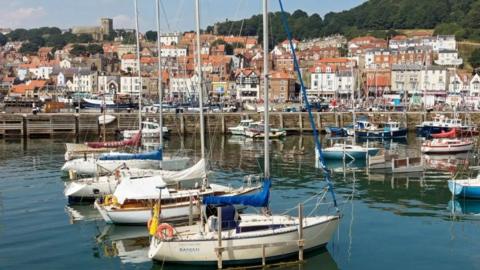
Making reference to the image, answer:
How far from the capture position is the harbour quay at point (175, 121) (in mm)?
67438

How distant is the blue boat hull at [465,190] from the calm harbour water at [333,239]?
1.40 ft

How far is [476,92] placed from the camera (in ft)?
405

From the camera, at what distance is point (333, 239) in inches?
926

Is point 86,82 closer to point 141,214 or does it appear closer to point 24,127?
point 24,127

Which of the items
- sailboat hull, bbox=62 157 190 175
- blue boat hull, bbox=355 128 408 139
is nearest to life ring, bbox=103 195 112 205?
sailboat hull, bbox=62 157 190 175

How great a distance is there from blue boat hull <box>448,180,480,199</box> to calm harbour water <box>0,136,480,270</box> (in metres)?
0.43

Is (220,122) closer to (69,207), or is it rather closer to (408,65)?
(69,207)

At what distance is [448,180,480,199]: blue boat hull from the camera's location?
31.3 meters

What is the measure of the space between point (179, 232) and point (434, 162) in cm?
3288

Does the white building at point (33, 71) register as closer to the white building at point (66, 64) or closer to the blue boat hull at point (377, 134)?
the white building at point (66, 64)

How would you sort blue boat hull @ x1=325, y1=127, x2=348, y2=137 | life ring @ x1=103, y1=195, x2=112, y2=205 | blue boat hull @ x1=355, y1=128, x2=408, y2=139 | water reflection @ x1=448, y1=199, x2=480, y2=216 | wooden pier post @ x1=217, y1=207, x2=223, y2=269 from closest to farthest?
wooden pier post @ x1=217, y1=207, x2=223, y2=269 → life ring @ x1=103, y1=195, x2=112, y2=205 → water reflection @ x1=448, y1=199, x2=480, y2=216 → blue boat hull @ x1=355, y1=128, x2=408, y2=139 → blue boat hull @ x1=325, y1=127, x2=348, y2=137

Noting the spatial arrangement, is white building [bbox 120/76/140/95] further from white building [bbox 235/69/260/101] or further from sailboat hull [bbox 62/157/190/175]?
sailboat hull [bbox 62/157/190/175]

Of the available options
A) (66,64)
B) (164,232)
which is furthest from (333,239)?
(66,64)

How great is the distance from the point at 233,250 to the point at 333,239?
18.5 ft
